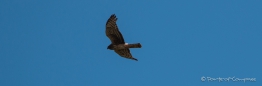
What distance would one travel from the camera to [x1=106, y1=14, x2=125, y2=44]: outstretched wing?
2481 cm

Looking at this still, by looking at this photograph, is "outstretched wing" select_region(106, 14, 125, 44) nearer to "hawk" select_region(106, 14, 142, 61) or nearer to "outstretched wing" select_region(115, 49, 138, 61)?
"hawk" select_region(106, 14, 142, 61)

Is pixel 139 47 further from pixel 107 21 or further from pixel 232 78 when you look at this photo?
pixel 232 78

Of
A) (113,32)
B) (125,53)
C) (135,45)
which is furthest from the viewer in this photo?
(125,53)

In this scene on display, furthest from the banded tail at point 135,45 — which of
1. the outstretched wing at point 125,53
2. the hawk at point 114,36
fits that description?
the outstretched wing at point 125,53

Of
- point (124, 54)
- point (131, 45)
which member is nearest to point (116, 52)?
point (124, 54)

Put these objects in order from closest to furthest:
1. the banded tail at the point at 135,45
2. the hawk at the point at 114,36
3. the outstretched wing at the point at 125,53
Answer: the banded tail at the point at 135,45, the hawk at the point at 114,36, the outstretched wing at the point at 125,53

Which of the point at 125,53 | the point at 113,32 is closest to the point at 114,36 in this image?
the point at 113,32

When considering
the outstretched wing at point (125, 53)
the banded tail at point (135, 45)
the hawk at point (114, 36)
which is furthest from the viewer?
the outstretched wing at point (125, 53)

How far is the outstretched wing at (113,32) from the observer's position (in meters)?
24.8

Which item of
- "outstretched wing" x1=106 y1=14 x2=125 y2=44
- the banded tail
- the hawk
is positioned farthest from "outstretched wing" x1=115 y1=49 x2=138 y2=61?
the banded tail

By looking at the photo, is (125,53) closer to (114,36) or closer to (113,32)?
(114,36)

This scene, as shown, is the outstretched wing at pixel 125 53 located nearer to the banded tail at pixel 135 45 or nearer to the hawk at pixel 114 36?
the hawk at pixel 114 36

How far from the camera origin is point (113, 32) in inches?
985

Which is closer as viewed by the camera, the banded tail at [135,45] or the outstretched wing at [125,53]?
the banded tail at [135,45]
